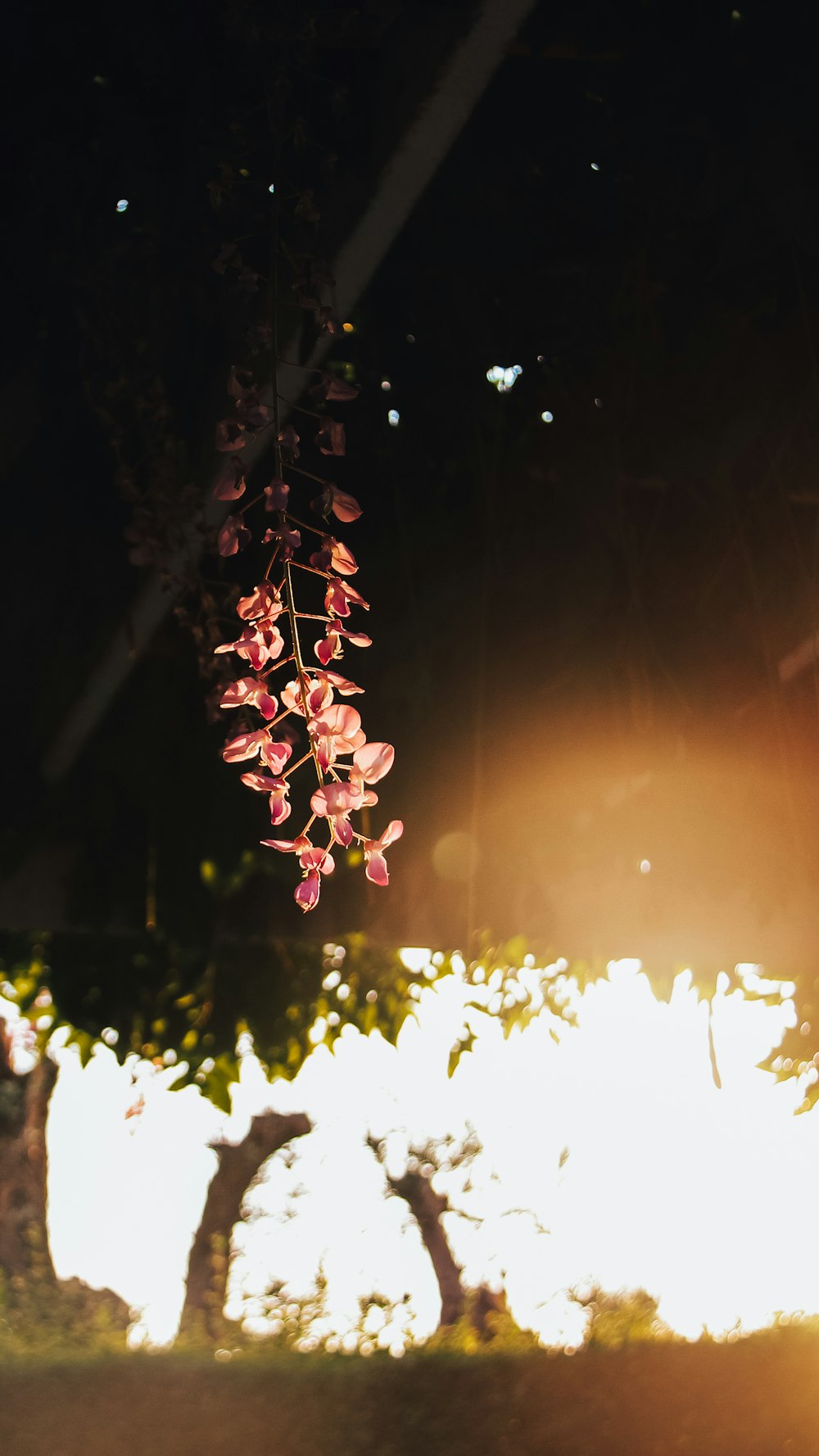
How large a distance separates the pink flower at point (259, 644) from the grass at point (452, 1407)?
6.05 m

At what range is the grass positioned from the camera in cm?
567

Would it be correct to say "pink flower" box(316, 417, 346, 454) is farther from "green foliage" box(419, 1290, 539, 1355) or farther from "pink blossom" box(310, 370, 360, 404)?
"green foliage" box(419, 1290, 539, 1355)

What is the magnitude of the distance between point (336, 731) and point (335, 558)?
16 cm

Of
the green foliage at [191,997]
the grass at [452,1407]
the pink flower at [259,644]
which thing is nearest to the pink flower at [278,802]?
the pink flower at [259,644]

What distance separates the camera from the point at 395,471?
2.04m

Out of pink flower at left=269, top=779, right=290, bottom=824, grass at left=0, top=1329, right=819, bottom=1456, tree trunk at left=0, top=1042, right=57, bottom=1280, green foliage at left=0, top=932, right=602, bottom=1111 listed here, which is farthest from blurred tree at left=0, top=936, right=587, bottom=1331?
tree trunk at left=0, top=1042, right=57, bottom=1280

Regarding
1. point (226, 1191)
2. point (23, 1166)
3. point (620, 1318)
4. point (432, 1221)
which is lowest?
point (620, 1318)

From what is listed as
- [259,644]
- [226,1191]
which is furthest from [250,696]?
[226,1191]

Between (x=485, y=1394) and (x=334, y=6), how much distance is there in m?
6.89

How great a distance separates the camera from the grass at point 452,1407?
5.67 metres

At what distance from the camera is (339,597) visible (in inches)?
37.3

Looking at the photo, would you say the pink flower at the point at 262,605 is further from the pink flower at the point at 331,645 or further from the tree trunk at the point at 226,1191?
the tree trunk at the point at 226,1191

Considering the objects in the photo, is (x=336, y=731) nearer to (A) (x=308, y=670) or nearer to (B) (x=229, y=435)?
(A) (x=308, y=670)

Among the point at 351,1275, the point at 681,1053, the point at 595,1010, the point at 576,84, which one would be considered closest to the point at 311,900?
the point at 576,84
